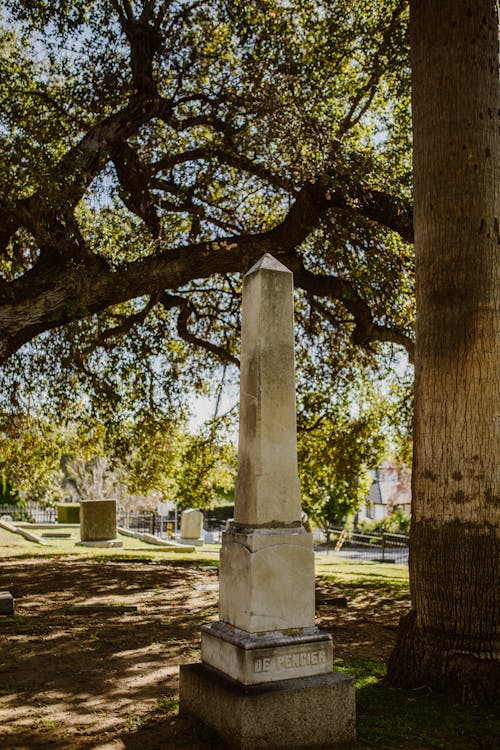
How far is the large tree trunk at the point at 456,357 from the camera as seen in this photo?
18.4 feet

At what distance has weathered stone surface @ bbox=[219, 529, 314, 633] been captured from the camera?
4555mm

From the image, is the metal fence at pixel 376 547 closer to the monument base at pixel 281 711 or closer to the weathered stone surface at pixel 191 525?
the weathered stone surface at pixel 191 525

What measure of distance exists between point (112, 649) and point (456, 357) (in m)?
4.49

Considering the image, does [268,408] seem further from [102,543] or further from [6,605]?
[102,543]

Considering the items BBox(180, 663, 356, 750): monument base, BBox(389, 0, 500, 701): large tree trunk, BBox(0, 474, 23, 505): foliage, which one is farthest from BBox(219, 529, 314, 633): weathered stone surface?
BBox(0, 474, 23, 505): foliage

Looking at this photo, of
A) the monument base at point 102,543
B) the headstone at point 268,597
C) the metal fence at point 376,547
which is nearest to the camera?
the headstone at point 268,597

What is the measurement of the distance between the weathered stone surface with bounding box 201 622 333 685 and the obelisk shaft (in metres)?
0.76

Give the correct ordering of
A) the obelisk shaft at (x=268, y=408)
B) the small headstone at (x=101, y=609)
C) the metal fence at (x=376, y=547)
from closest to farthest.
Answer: the obelisk shaft at (x=268, y=408), the small headstone at (x=101, y=609), the metal fence at (x=376, y=547)

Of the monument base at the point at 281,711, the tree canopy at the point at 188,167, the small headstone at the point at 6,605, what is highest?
the tree canopy at the point at 188,167

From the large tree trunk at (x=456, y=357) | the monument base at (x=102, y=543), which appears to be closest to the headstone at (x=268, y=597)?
the large tree trunk at (x=456, y=357)

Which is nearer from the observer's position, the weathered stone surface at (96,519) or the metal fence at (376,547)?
the weathered stone surface at (96,519)

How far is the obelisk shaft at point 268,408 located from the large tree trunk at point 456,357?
1662 mm

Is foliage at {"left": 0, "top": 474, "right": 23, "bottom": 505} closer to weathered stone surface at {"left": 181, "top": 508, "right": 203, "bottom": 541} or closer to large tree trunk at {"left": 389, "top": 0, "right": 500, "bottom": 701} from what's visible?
weathered stone surface at {"left": 181, "top": 508, "right": 203, "bottom": 541}

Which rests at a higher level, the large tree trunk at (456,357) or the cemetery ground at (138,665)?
the large tree trunk at (456,357)
